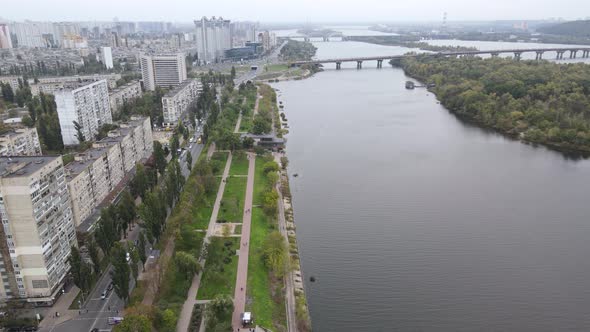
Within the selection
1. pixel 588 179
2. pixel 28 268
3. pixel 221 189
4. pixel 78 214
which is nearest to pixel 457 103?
pixel 588 179

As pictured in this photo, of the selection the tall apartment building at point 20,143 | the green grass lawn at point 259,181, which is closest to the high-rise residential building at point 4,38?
the tall apartment building at point 20,143

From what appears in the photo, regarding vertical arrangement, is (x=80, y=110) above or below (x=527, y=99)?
above

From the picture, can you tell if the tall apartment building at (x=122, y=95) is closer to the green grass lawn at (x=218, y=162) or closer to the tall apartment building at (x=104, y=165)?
the tall apartment building at (x=104, y=165)

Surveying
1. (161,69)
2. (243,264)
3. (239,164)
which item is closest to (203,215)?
(243,264)

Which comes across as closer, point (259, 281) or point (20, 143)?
point (259, 281)

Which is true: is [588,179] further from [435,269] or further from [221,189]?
[221,189]

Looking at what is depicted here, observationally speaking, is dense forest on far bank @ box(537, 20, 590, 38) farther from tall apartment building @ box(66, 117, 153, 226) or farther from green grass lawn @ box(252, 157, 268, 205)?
tall apartment building @ box(66, 117, 153, 226)

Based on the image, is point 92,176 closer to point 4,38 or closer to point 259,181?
point 259,181
